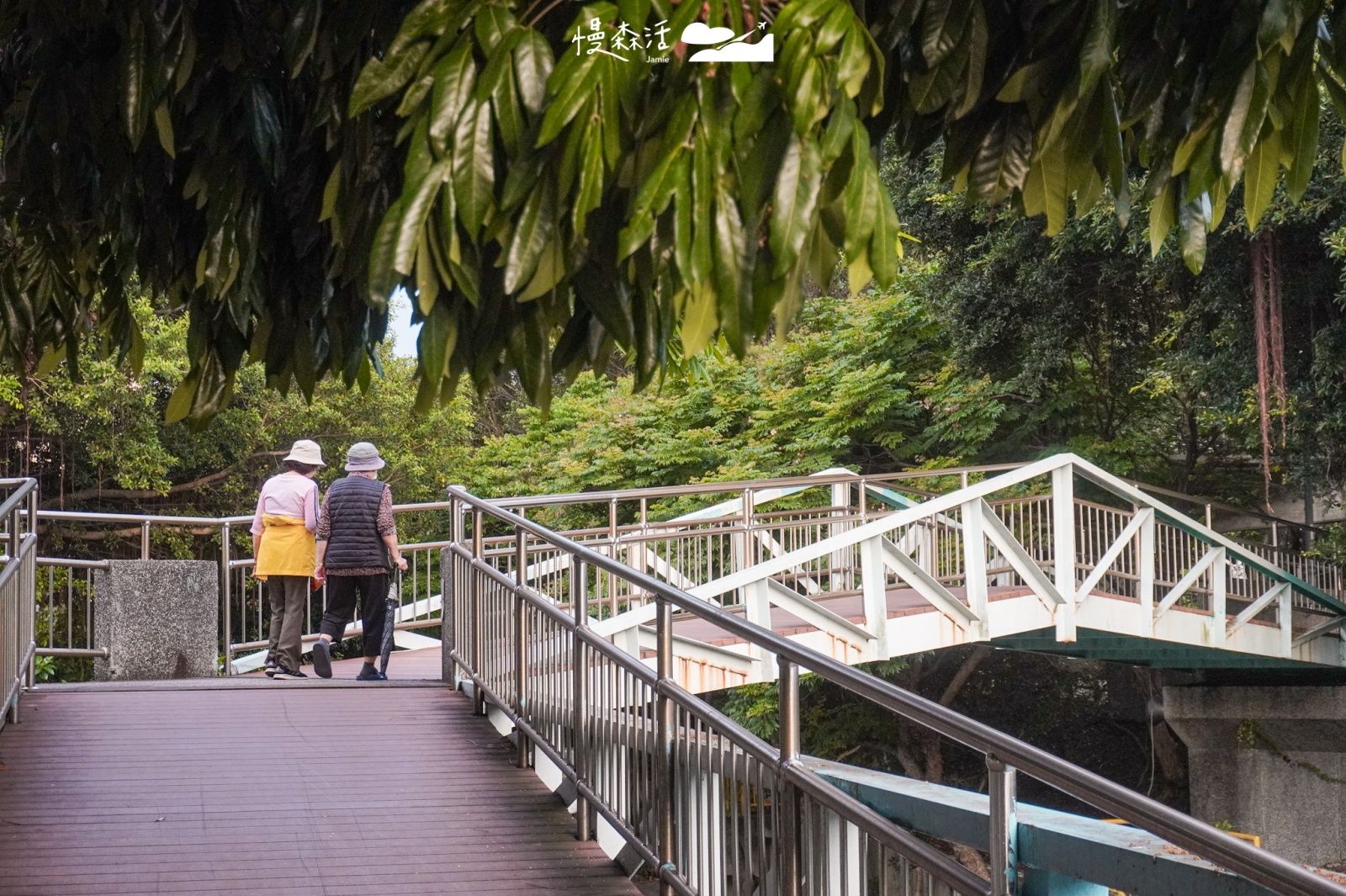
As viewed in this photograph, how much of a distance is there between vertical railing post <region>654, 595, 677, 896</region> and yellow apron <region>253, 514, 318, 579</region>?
5.66 m

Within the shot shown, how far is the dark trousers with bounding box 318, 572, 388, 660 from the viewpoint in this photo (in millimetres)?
10117

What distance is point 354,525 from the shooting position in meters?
9.98

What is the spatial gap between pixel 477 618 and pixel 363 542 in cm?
201

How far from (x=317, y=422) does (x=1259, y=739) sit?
1692cm

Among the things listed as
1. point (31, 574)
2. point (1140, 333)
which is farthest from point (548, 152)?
point (1140, 333)

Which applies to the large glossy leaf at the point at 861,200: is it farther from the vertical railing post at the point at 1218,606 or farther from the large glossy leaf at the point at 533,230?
the vertical railing post at the point at 1218,606

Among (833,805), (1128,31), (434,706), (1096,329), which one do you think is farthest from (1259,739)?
(1128,31)

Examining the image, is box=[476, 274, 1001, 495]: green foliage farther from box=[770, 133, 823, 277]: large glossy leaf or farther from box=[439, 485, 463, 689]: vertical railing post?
box=[770, 133, 823, 277]: large glossy leaf

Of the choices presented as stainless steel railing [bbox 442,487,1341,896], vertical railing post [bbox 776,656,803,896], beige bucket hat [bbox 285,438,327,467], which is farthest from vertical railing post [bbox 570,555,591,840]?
beige bucket hat [bbox 285,438,327,467]

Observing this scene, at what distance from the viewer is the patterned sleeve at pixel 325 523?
32.9 ft

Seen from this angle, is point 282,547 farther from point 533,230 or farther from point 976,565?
point 533,230

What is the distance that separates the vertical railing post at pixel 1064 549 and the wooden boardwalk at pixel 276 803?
7.96 m

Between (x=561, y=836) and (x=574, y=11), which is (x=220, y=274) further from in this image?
(x=561, y=836)

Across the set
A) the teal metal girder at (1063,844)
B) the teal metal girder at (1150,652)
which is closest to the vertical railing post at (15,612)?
the teal metal girder at (1063,844)
